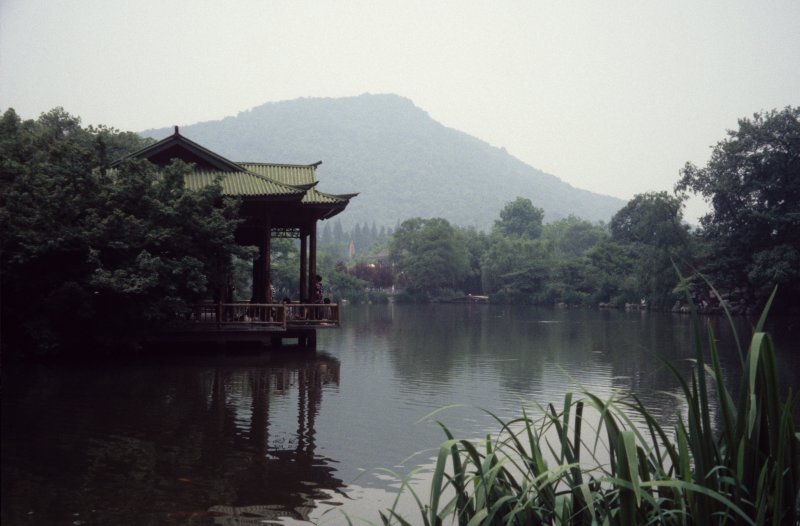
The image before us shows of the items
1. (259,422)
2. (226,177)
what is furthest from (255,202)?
(259,422)

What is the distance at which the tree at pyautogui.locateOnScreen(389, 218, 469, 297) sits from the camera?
6719 centimetres

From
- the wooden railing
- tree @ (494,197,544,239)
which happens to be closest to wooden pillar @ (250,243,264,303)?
the wooden railing

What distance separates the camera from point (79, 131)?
3234cm

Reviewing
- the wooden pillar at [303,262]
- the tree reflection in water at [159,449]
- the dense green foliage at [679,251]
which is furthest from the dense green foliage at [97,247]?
the dense green foliage at [679,251]

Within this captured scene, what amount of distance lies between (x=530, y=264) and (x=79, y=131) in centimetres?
4347

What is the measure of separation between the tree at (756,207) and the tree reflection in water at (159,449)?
2959 cm

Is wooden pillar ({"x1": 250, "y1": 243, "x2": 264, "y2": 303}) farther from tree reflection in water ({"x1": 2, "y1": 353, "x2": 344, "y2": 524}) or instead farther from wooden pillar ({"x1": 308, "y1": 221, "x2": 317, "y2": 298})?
tree reflection in water ({"x1": 2, "y1": 353, "x2": 344, "y2": 524})

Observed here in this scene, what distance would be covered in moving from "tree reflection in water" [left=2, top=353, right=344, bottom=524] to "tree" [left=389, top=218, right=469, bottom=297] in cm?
5411

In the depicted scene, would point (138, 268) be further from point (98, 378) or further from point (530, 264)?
point (530, 264)

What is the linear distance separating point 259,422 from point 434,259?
5746 centimetres

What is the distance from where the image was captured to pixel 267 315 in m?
17.8

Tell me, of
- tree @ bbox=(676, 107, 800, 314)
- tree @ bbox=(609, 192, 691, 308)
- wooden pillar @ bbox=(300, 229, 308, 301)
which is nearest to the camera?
wooden pillar @ bbox=(300, 229, 308, 301)

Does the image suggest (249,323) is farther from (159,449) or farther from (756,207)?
(756,207)

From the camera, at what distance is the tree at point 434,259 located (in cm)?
6719
